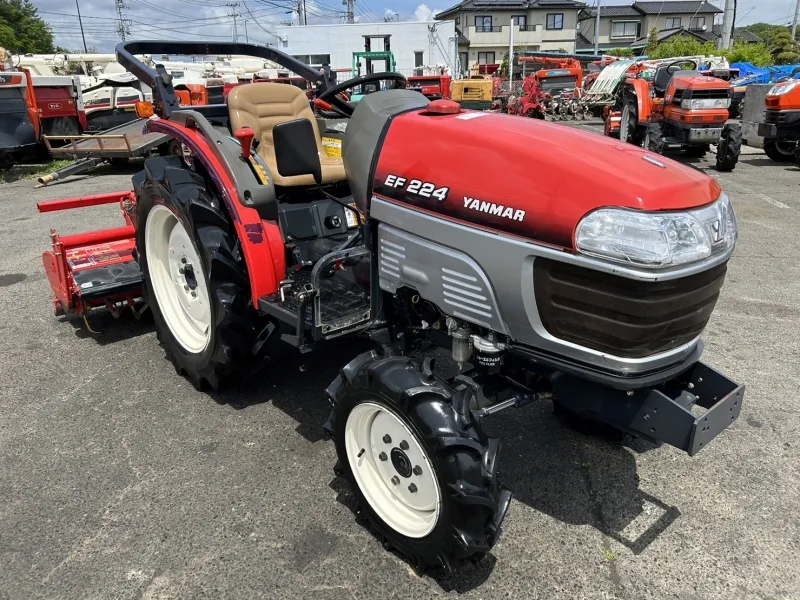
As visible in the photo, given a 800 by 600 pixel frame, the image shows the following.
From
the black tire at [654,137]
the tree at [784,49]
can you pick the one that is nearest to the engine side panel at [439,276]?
the black tire at [654,137]

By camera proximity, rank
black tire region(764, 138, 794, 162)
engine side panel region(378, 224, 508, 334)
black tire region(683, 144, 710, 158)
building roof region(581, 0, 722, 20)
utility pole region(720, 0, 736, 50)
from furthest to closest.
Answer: building roof region(581, 0, 722, 20) → utility pole region(720, 0, 736, 50) → black tire region(683, 144, 710, 158) → black tire region(764, 138, 794, 162) → engine side panel region(378, 224, 508, 334)

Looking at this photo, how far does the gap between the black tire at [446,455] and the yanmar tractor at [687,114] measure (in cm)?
949

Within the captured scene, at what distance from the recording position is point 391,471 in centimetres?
213

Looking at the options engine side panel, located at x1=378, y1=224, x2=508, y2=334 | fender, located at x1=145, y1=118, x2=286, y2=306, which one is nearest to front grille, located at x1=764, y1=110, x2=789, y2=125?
fender, located at x1=145, y1=118, x2=286, y2=306

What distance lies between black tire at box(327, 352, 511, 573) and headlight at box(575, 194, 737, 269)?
62 centimetres

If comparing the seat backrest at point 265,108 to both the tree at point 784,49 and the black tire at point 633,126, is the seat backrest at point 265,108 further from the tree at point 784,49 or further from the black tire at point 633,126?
the tree at point 784,49

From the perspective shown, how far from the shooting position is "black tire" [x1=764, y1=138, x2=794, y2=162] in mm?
10617

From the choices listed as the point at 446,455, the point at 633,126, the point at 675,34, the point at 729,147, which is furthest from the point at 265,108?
the point at 675,34

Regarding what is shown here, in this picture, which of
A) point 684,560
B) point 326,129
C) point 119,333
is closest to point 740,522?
point 684,560

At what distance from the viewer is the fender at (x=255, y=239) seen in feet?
8.90

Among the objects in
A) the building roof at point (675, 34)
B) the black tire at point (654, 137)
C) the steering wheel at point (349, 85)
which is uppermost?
the building roof at point (675, 34)

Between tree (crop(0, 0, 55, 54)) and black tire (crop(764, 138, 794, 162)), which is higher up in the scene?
tree (crop(0, 0, 55, 54))

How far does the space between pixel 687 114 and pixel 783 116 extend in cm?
142

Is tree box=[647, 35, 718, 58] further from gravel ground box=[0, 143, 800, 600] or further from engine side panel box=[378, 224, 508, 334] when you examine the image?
engine side panel box=[378, 224, 508, 334]
